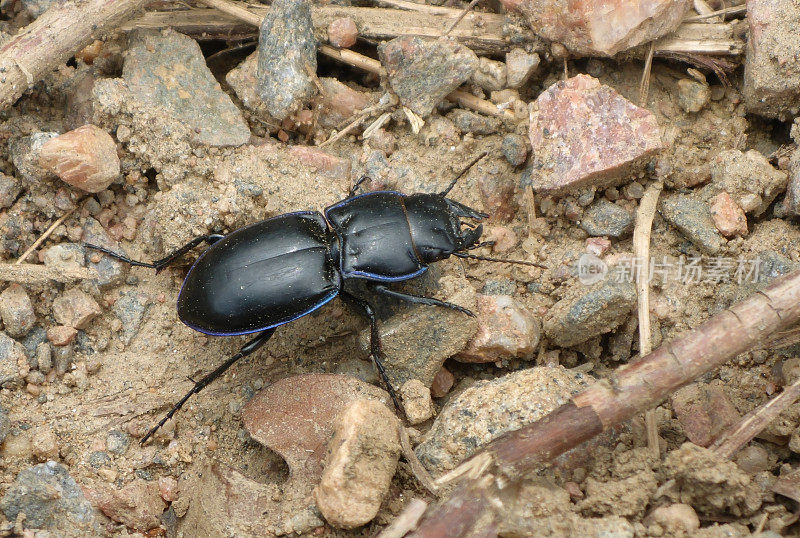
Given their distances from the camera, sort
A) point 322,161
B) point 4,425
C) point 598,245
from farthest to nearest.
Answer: point 322,161 < point 598,245 < point 4,425

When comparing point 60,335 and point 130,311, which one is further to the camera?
point 130,311

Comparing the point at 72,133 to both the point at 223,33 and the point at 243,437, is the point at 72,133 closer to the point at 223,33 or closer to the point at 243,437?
the point at 223,33

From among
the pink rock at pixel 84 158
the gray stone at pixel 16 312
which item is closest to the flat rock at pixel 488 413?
the gray stone at pixel 16 312

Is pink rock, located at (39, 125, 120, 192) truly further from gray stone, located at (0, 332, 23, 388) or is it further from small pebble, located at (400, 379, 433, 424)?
small pebble, located at (400, 379, 433, 424)

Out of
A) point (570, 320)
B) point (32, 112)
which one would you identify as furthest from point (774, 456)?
point (32, 112)

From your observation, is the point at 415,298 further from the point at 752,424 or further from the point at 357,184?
the point at 752,424

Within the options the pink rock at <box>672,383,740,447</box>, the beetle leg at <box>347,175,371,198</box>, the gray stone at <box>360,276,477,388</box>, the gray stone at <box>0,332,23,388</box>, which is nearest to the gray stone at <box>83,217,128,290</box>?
the gray stone at <box>0,332,23,388</box>

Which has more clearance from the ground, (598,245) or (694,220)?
(694,220)

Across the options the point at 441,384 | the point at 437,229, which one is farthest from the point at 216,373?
the point at 437,229
